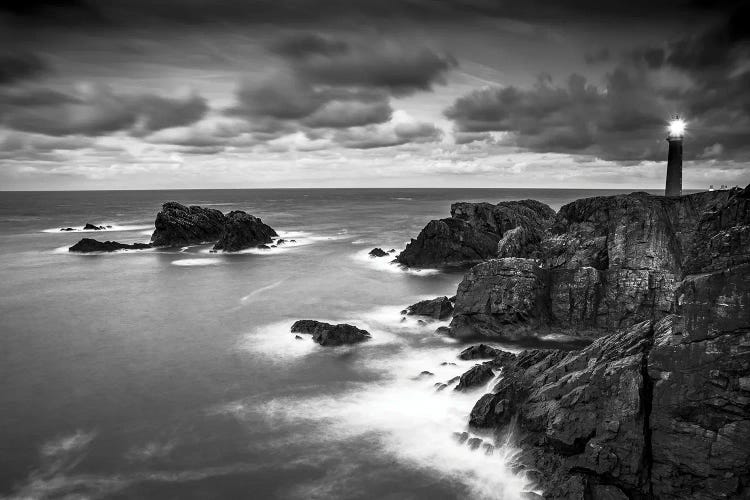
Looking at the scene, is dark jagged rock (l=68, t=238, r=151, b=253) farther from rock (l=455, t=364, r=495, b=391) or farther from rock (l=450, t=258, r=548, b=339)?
rock (l=455, t=364, r=495, b=391)

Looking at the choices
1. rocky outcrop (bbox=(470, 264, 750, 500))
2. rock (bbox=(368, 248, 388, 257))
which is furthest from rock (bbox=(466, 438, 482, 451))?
rock (bbox=(368, 248, 388, 257))

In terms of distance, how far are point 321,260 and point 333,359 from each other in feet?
91.7

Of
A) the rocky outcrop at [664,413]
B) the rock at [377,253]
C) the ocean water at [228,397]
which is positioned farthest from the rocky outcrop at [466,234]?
the rocky outcrop at [664,413]

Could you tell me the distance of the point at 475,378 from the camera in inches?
695

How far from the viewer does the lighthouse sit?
32031mm

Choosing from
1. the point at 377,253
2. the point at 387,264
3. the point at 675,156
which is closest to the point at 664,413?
the point at 675,156

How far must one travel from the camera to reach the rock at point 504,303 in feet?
78.5

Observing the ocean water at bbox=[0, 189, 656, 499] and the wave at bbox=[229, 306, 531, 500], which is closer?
the wave at bbox=[229, 306, 531, 500]

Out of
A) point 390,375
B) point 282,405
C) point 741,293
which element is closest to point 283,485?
point 282,405

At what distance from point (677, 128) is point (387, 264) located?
2607 centimetres

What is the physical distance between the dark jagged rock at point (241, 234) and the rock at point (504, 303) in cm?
3571

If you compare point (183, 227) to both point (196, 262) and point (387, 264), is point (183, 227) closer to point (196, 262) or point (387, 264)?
point (196, 262)

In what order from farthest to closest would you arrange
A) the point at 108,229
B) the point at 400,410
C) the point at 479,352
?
the point at 108,229
the point at 479,352
the point at 400,410

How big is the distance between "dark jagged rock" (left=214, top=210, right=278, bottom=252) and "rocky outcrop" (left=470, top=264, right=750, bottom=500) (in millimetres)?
46416
